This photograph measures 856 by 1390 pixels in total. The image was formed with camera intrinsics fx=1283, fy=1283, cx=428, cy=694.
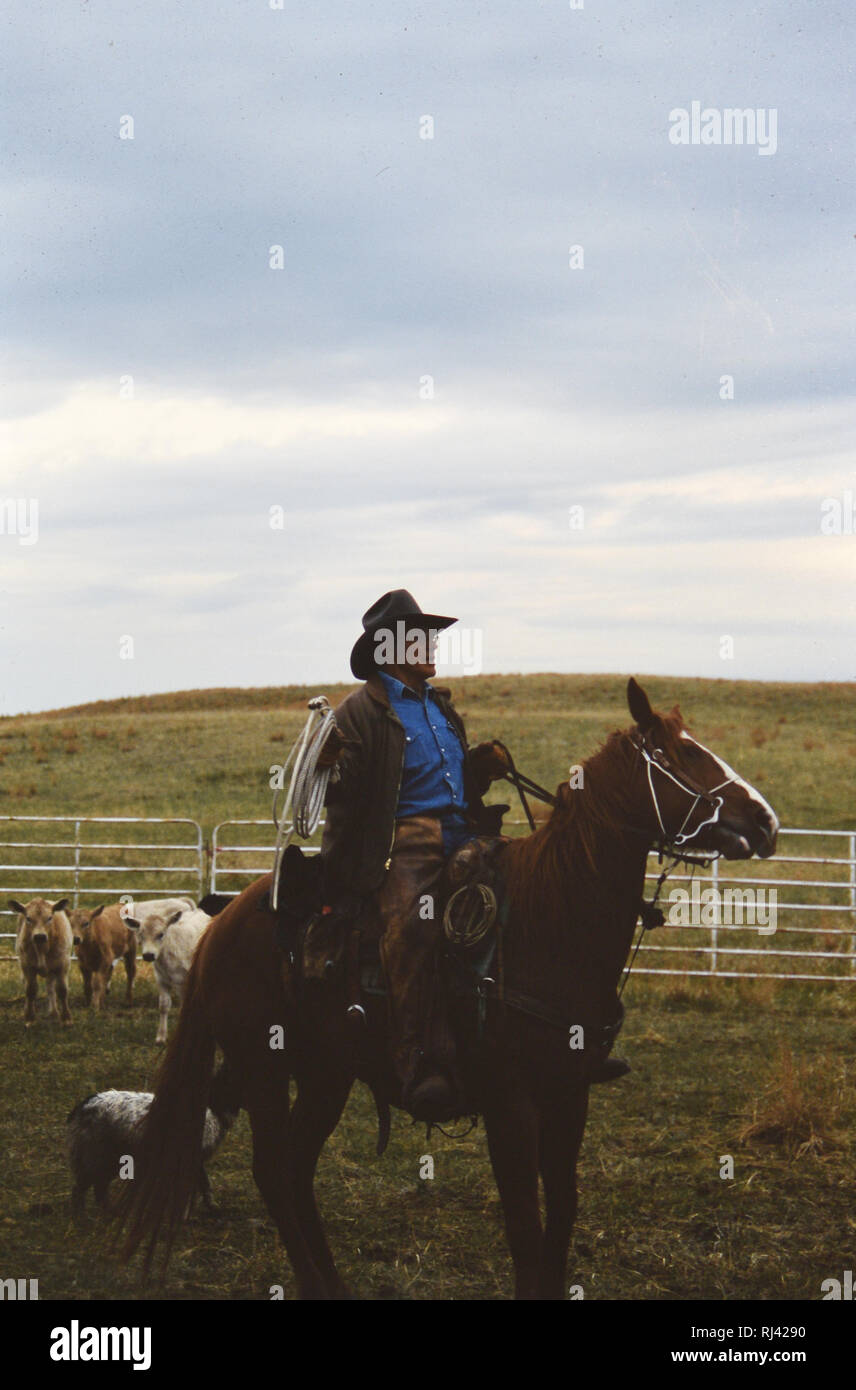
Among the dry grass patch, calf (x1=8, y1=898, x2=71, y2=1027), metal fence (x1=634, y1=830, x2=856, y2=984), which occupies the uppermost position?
calf (x1=8, y1=898, x2=71, y2=1027)

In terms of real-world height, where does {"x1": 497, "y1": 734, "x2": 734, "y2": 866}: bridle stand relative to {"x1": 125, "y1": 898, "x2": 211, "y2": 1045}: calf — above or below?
above

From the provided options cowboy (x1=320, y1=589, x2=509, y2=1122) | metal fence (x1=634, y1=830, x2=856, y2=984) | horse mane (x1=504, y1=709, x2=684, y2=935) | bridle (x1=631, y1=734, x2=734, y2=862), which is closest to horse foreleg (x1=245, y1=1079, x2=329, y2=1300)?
cowboy (x1=320, y1=589, x2=509, y2=1122)

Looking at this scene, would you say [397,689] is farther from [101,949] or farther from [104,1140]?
[101,949]

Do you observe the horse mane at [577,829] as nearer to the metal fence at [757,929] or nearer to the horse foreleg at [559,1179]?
the horse foreleg at [559,1179]

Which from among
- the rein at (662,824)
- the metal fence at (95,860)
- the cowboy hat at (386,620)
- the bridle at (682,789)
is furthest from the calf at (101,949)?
the bridle at (682,789)

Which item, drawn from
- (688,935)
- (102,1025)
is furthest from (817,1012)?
(102,1025)

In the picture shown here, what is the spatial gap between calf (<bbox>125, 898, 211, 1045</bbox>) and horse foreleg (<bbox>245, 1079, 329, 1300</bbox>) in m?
5.81

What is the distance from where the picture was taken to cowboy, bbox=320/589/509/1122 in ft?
15.8

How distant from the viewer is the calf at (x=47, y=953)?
1181 cm

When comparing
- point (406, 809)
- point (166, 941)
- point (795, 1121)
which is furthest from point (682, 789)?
point (166, 941)

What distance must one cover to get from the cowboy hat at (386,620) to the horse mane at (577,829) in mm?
986

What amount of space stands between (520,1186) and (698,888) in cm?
1293

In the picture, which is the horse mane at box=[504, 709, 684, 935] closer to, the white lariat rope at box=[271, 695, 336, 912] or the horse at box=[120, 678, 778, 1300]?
the horse at box=[120, 678, 778, 1300]

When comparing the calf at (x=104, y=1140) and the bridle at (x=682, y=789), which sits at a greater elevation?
the bridle at (x=682, y=789)
